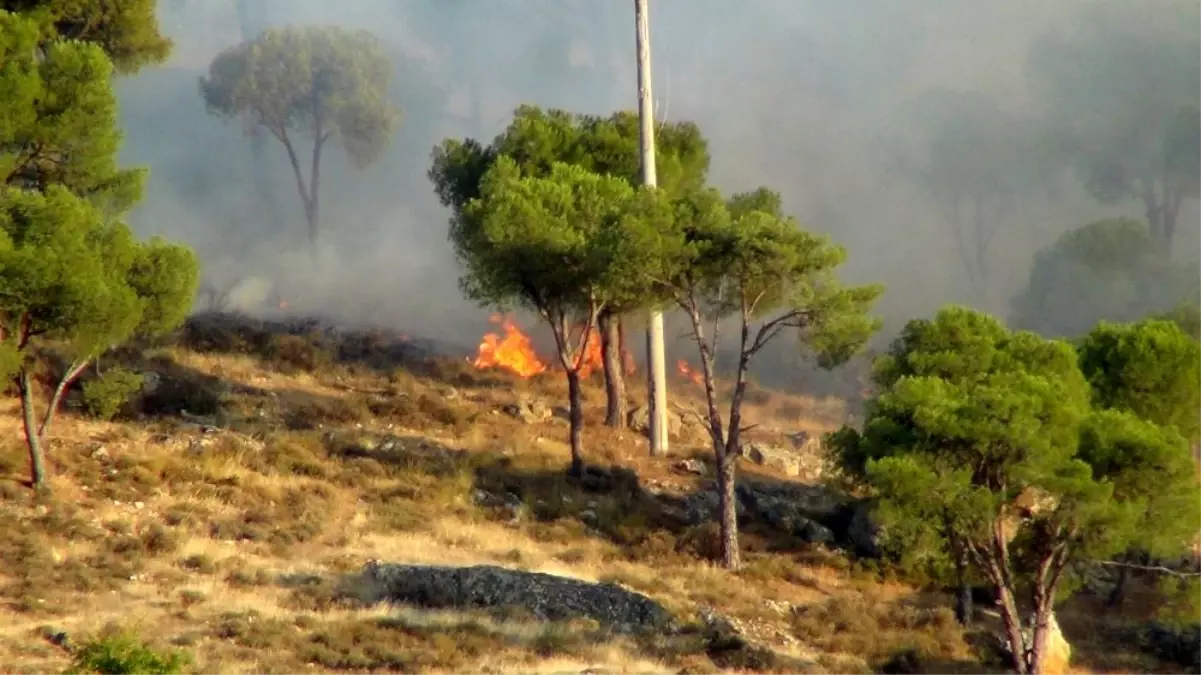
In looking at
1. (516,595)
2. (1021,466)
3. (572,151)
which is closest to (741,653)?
(516,595)

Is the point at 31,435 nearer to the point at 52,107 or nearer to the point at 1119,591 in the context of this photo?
the point at 52,107

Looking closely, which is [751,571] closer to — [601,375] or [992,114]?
[601,375]

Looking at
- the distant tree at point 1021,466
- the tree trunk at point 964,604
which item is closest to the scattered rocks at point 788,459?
the tree trunk at point 964,604

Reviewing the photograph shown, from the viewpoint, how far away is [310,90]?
80125 millimetres

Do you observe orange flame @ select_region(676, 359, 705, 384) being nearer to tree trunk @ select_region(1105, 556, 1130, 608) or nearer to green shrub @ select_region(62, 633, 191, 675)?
tree trunk @ select_region(1105, 556, 1130, 608)

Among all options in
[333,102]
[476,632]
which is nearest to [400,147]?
[333,102]

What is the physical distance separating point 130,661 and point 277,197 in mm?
91387

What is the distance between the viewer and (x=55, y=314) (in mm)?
20078

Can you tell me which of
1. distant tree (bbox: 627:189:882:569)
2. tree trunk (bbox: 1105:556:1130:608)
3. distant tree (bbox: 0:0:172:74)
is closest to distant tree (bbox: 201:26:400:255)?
distant tree (bbox: 0:0:172:74)

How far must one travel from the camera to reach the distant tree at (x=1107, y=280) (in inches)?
2277

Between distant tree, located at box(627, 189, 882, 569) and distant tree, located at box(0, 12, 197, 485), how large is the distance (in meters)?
10.4

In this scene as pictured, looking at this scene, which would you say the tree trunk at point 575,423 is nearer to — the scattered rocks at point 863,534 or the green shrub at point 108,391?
the scattered rocks at point 863,534

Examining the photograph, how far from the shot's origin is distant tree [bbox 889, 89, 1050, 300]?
72438mm

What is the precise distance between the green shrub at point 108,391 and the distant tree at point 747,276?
13.1 m
